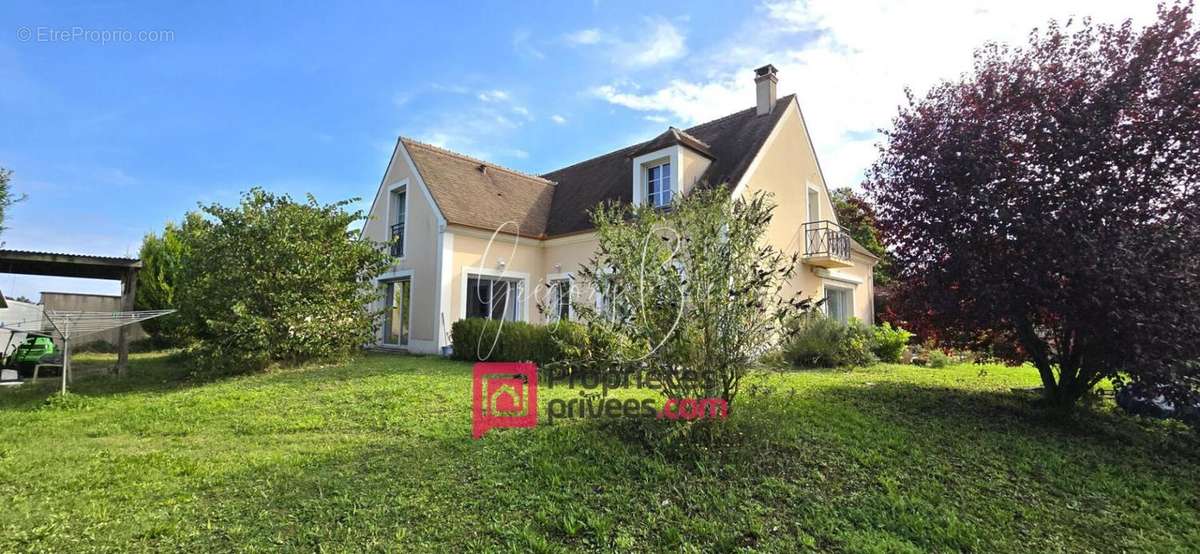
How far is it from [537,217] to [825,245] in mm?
8653

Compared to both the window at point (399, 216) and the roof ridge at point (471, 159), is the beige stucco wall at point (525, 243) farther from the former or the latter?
the roof ridge at point (471, 159)

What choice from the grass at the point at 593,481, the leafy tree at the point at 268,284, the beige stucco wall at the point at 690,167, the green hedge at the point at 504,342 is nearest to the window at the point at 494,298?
the green hedge at the point at 504,342

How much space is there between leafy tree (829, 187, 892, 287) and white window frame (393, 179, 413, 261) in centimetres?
1157

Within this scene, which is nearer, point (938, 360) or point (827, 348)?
point (827, 348)

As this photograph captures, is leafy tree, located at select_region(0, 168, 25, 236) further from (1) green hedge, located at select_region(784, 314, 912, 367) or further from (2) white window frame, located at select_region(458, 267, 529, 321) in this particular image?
(1) green hedge, located at select_region(784, 314, 912, 367)

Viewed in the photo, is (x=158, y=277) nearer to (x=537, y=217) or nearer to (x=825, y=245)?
(x=537, y=217)

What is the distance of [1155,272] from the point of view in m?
5.08

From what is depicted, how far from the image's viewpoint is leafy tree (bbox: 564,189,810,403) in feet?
13.9

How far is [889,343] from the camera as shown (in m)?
13.1

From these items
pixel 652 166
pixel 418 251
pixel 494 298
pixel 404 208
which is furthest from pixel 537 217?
pixel 652 166

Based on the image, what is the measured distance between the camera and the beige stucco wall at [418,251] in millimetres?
13414

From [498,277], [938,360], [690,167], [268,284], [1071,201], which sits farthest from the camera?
[498,277]

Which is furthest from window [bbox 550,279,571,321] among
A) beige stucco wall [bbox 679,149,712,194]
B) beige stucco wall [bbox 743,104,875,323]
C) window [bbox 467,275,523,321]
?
beige stucco wall [bbox 743,104,875,323]

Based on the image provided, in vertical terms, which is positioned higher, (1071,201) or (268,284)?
(1071,201)
